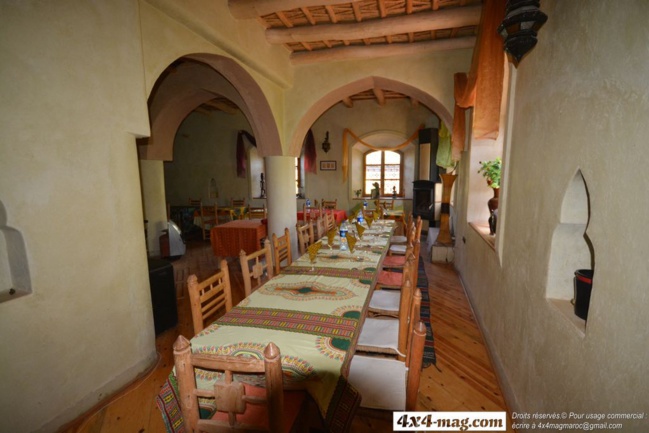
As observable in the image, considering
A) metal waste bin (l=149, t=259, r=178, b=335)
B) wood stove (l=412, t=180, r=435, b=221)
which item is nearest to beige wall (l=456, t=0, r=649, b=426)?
metal waste bin (l=149, t=259, r=178, b=335)

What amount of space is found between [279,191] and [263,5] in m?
2.65

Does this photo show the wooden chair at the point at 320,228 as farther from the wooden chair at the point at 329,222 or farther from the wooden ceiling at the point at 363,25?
the wooden ceiling at the point at 363,25

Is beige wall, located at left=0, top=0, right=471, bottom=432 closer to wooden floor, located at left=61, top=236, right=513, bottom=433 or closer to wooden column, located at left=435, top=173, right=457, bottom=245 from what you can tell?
wooden floor, located at left=61, top=236, right=513, bottom=433

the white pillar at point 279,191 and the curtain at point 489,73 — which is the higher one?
the curtain at point 489,73

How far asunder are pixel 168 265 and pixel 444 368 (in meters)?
2.78

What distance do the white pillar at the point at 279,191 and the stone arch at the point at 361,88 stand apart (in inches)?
10.5

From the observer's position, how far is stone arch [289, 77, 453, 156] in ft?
15.2

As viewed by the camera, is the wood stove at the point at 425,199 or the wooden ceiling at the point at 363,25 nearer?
the wooden ceiling at the point at 363,25

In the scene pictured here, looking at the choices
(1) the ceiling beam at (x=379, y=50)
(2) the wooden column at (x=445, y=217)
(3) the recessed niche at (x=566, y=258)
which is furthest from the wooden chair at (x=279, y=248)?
(2) the wooden column at (x=445, y=217)

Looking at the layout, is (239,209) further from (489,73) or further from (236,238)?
(489,73)

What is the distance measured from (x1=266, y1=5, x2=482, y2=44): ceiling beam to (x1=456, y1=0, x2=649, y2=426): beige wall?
168 centimetres

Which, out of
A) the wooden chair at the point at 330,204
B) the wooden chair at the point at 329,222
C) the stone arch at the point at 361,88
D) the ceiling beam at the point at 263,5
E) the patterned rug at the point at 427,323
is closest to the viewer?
the patterned rug at the point at 427,323

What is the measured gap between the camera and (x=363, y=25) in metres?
3.79

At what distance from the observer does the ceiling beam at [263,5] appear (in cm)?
319
